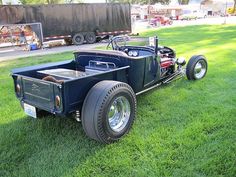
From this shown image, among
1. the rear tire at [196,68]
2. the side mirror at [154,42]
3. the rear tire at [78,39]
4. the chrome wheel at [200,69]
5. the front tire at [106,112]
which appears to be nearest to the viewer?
the front tire at [106,112]

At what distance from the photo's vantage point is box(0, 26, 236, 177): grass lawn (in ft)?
10.2

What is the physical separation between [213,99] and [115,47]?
210cm

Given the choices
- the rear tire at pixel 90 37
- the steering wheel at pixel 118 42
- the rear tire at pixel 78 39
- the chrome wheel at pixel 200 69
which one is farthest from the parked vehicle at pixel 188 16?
the steering wheel at pixel 118 42

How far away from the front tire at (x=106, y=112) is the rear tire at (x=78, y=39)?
46.1ft

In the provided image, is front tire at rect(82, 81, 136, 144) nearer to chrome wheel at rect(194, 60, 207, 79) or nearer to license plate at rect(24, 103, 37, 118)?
license plate at rect(24, 103, 37, 118)

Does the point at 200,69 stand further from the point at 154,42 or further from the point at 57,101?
the point at 57,101

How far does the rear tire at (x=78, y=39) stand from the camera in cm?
1728

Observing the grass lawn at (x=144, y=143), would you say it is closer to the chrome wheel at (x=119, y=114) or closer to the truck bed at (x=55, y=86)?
the chrome wheel at (x=119, y=114)

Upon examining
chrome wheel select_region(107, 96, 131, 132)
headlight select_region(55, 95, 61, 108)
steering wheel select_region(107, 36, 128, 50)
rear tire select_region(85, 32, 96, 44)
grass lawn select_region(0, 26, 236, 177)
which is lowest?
grass lawn select_region(0, 26, 236, 177)

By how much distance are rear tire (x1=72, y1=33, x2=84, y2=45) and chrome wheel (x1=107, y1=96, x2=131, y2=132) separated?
14.0 metres

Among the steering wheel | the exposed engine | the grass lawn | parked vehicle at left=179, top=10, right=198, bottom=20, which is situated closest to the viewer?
the grass lawn

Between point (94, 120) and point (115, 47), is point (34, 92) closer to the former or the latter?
point (94, 120)

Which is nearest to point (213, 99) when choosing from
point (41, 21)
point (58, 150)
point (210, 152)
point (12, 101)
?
point (210, 152)

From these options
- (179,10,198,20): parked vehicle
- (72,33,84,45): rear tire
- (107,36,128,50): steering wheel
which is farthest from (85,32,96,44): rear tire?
(179,10,198,20): parked vehicle
